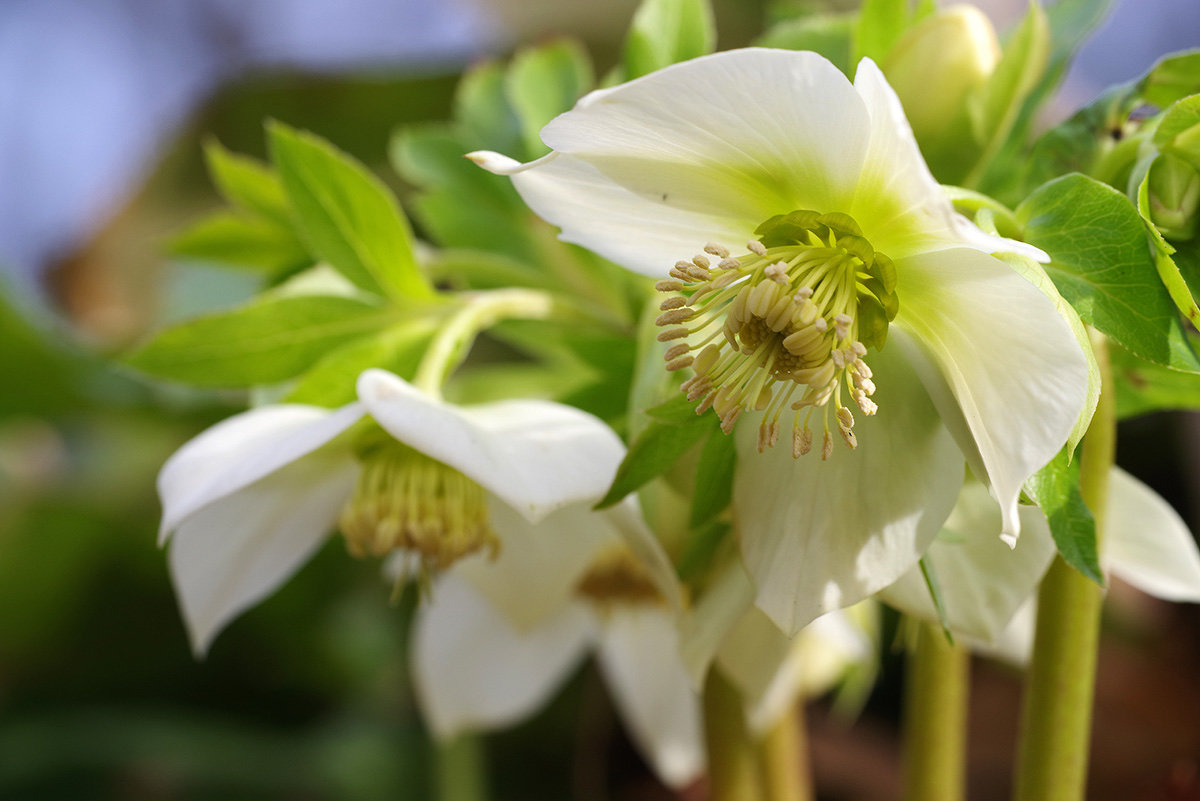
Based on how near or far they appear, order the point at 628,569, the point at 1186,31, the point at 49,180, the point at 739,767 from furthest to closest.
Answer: the point at 49,180, the point at 1186,31, the point at 628,569, the point at 739,767

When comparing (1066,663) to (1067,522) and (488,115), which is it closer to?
(1067,522)

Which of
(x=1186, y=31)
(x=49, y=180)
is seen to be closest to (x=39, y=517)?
(x=49, y=180)

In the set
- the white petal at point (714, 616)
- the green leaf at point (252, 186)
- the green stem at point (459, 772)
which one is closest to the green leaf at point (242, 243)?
the green leaf at point (252, 186)

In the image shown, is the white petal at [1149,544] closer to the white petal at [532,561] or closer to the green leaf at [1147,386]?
the green leaf at [1147,386]

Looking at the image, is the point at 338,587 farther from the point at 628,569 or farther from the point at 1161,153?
the point at 1161,153

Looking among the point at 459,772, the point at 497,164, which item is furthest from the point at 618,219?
the point at 459,772

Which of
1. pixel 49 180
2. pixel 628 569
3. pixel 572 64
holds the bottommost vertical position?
pixel 49 180

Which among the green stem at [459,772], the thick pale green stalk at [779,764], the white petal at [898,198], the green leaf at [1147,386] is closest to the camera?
the white petal at [898,198]
